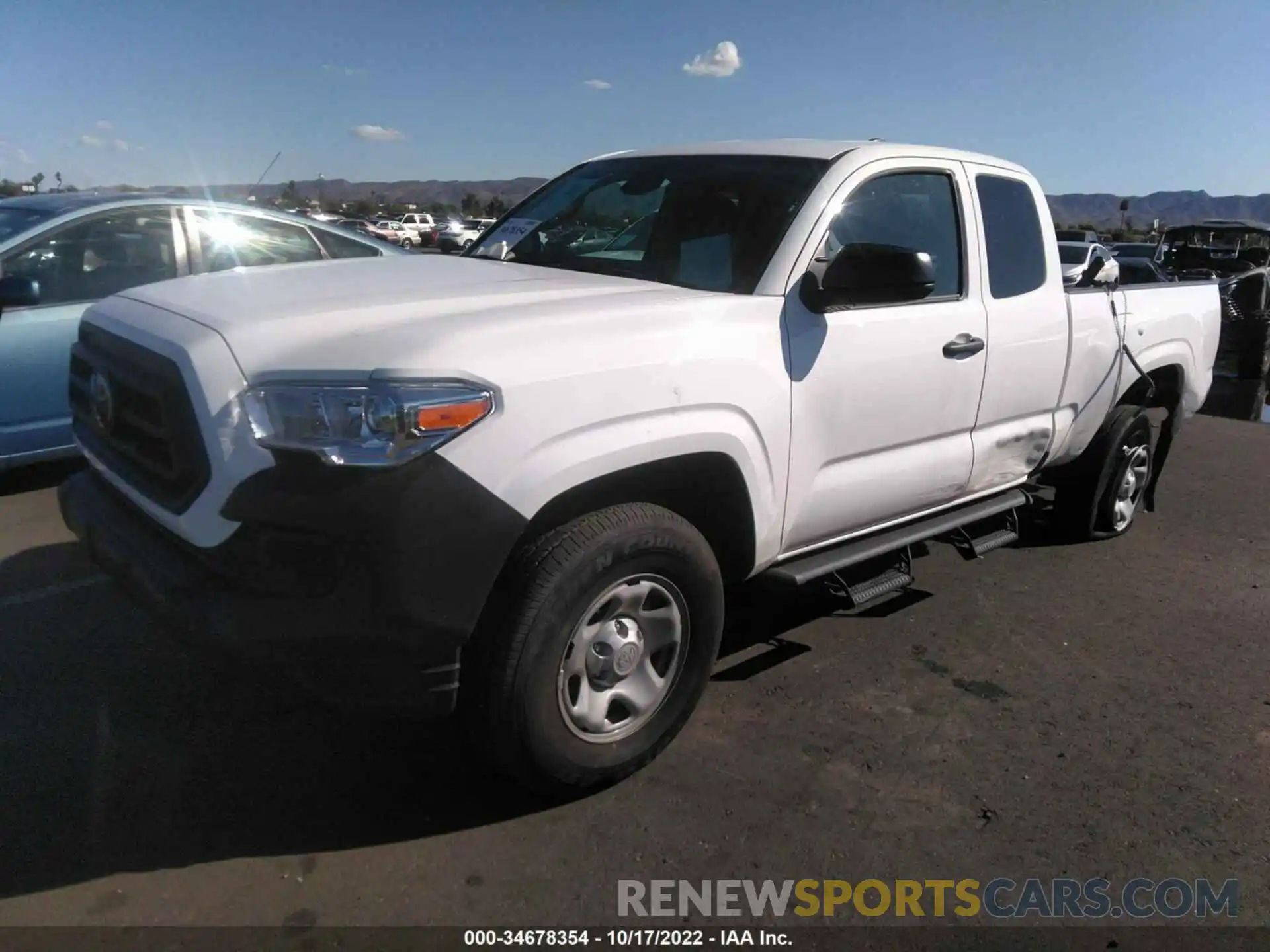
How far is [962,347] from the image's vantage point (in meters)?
4.03

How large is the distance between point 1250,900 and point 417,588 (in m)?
2.49

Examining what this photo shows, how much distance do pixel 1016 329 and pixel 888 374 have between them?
1.01m

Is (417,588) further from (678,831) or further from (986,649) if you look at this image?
(986,649)

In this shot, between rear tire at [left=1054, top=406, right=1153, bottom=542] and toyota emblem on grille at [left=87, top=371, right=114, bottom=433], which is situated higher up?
toyota emblem on grille at [left=87, top=371, right=114, bottom=433]

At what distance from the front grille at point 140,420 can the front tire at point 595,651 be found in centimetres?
90

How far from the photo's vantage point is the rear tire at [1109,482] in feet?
18.1

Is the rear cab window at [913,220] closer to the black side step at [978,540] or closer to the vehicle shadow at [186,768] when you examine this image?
the black side step at [978,540]

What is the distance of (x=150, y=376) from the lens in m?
2.89

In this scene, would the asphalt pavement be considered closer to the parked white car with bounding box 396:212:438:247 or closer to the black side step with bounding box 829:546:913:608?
the black side step with bounding box 829:546:913:608

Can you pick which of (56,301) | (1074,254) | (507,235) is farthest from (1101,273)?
(1074,254)

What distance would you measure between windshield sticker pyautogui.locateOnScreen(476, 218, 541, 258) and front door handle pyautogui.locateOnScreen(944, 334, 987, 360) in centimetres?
181

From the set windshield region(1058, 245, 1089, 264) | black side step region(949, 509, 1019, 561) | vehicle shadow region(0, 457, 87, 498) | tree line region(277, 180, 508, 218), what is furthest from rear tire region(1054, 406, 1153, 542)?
tree line region(277, 180, 508, 218)

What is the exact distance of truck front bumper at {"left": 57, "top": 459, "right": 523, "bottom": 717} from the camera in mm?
2484

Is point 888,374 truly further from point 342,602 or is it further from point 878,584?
point 342,602
